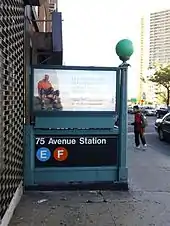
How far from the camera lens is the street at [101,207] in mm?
5625

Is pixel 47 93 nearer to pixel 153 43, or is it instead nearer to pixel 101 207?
pixel 101 207

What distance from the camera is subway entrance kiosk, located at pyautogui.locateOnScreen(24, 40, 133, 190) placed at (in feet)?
24.2

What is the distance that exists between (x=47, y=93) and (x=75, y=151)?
47.0 inches

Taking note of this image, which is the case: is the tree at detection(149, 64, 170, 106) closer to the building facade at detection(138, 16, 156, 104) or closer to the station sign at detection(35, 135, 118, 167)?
the building facade at detection(138, 16, 156, 104)

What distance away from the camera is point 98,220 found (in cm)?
568

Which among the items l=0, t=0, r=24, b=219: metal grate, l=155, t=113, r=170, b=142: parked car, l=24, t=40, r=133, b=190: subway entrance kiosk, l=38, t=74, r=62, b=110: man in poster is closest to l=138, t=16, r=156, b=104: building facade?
l=155, t=113, r=170, b=142: parked car

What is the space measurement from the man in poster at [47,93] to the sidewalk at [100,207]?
163 centimetres

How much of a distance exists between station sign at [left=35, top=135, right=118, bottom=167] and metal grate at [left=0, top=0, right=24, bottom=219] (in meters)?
0.49

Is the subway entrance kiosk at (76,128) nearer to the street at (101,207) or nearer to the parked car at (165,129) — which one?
the street at (101,207)

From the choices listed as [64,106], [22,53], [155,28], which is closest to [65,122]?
[64,106]

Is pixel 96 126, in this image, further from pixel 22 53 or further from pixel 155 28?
pixel 155 28

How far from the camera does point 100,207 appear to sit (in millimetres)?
6367

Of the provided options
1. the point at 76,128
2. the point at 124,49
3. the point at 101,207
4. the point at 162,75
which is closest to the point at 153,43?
the point at 162,75

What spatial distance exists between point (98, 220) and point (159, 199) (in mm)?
1722
